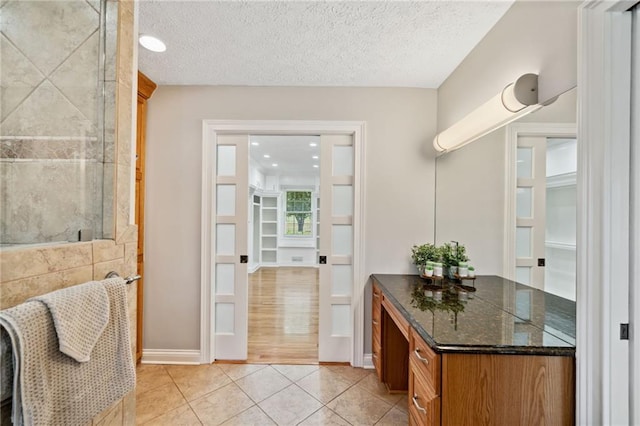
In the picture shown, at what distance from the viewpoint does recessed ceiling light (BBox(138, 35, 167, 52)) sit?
1755 millimetres

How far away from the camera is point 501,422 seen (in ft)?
3.27

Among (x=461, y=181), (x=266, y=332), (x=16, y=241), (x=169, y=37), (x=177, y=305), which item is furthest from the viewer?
(x=266, y=332)

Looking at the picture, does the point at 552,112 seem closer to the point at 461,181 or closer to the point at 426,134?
the point at 461,181

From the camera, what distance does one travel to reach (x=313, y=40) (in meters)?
1.76

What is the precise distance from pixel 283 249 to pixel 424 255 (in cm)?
536

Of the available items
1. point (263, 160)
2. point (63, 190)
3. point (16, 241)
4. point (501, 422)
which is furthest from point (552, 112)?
point (263, 160)

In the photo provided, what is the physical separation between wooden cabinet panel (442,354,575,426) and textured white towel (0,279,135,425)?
1.21 metres

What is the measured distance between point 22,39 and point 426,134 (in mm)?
2531

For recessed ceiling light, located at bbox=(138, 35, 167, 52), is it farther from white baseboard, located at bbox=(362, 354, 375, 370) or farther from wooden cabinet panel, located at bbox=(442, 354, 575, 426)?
white baseboard, located at bbox=(362, 354, 375, 370)

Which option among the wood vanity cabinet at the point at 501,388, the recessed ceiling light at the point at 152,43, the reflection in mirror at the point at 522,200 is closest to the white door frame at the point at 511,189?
the reflection in mirror at the point at 522,200

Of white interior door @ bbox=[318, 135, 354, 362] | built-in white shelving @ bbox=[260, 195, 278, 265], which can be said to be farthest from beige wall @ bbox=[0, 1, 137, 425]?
built-in white shelving @ bbox=[260, 195, 278, 265]

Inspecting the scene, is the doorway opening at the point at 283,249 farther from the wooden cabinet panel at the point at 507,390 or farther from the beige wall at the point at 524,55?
the beige wall at the point at 524,55

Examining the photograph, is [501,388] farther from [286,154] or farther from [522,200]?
[286,154]

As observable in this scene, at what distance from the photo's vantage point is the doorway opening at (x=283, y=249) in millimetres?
2834
